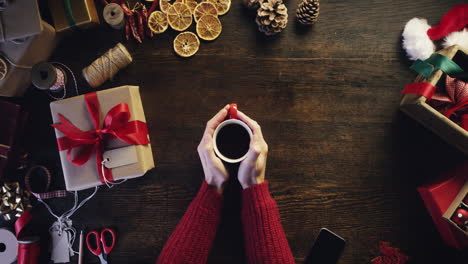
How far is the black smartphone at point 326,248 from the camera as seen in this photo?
0.98 metres

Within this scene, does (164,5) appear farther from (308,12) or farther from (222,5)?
(308,12)

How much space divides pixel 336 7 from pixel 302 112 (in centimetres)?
43

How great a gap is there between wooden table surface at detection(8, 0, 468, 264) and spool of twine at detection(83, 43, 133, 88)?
6 cm

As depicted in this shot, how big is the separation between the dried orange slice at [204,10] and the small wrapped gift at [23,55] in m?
0.52

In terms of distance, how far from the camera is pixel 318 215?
1.07 m

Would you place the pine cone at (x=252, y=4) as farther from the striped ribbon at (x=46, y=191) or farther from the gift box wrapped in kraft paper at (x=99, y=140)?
the striped ribbon at (x=46, y=191)

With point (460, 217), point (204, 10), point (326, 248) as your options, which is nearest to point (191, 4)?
point (204, 10)

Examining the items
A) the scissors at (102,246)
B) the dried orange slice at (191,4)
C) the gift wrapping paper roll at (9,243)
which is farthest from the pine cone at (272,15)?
the gift wrapping paper roll at (9,243)

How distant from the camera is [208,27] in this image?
1.06 meters

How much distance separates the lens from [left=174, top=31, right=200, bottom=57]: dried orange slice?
1.07m

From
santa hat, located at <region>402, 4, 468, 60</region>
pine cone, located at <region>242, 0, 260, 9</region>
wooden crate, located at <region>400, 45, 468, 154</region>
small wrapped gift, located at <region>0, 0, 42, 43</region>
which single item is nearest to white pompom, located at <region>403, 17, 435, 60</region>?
santa hat, located at <region>402, 4, 468, 60</region>

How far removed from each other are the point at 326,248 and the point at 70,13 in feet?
4.09

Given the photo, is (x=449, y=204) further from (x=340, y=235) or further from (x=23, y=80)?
(x=23, y=80)

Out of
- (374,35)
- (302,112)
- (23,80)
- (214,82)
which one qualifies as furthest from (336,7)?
(23,80)
